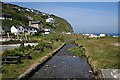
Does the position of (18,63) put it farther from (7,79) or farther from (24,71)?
(7,79)

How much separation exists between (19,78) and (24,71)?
3.57 meters

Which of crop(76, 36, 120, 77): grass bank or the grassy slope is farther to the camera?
the grassy slope

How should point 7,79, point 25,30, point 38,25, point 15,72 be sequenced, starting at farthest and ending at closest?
point 38,25 → point 25,30 → point 15,72 → point 7,79

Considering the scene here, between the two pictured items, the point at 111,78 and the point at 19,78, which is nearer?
the point at 111,78

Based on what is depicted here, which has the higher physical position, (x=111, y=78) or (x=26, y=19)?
(x=26, y=19)

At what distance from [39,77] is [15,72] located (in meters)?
2.49

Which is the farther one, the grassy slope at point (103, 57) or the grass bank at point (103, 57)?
the grassy slope at point (103, 57)

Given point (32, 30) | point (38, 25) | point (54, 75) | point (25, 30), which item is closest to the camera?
point (54, 75)

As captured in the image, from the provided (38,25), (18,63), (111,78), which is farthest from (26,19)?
(111,78)

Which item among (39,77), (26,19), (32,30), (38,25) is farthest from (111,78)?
(26,19)

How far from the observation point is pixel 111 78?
17.6 metres

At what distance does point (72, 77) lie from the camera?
24.9 meters

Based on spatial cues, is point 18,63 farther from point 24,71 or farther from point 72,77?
point 72,77

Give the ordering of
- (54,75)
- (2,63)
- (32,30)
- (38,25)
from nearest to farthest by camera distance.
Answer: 1. (54,75)
2. (2,63)
3. (32,30)
4. (38,25)
